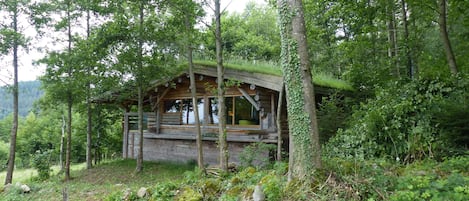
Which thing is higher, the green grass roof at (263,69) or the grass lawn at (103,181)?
the green grass roof at (263,69)

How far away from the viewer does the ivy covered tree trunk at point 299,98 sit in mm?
3734

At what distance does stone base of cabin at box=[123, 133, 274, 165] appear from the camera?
32.5 ft

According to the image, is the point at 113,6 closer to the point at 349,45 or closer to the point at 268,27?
the point at 349,45

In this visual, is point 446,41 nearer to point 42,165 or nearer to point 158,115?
point 158,115

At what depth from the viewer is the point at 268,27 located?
972 inches

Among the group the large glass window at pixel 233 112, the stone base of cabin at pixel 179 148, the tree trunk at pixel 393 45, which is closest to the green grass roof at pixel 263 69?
the large glass window at pixel 233 112

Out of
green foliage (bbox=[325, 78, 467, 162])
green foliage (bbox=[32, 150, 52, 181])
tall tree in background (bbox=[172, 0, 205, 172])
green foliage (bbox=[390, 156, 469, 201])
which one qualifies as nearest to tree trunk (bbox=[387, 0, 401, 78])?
green foliage (bbox=[325, 78, 467, 162])

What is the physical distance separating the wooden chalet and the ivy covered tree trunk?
3614 mm

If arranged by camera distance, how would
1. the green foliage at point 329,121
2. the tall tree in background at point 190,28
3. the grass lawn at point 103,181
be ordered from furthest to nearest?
1. the green foliage at point 329,121
2. the grass lawn at point 103,181
3. the tall tree in background at point 190,28

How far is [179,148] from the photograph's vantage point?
11.6 m

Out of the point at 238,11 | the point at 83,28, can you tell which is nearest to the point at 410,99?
the point at 83,28

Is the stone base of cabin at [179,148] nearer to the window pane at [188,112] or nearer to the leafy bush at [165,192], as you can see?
the window pane at [188,112]

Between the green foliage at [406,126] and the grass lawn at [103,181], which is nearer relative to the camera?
the green foliage at [406,126]

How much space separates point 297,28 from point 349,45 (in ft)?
25.3
